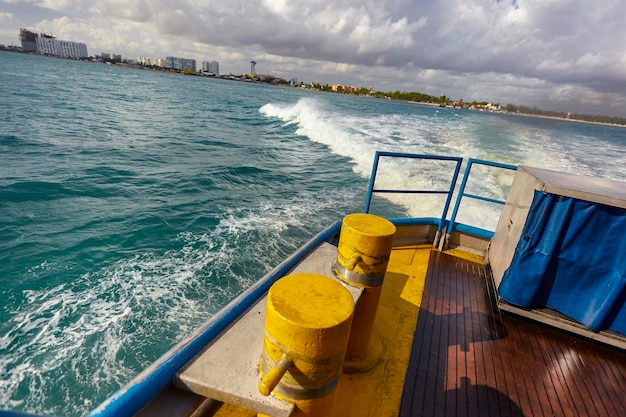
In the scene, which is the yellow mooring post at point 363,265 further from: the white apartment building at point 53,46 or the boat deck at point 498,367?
the white apartment building at point 53,46

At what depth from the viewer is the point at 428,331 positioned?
3746 millimetres

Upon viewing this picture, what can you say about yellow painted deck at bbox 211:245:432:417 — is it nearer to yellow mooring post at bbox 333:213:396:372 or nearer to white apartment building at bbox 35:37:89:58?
yellow mooring post at bbox 333:213:396:372

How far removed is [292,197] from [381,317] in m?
9.30

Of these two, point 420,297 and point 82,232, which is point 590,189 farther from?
point 82,232

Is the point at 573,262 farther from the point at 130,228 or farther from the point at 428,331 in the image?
the point at 130,228

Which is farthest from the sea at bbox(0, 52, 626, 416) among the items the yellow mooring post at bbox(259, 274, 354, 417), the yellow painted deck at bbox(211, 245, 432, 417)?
the yellow mooring post at bbox(259, 274, 354, 417)

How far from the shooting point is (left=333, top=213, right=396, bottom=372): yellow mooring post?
2.61 m

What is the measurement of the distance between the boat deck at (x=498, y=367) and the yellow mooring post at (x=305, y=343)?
144 centimetres

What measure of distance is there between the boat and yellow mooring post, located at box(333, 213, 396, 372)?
0.01m

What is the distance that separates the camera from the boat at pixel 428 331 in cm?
180

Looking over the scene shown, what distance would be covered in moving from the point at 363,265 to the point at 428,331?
67.6 inches

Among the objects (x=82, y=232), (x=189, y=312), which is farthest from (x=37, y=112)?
(x=189, y=312)

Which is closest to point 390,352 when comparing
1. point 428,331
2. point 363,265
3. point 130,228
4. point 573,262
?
point 428,331

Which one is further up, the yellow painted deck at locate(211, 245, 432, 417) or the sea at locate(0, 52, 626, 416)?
the yellow painted deck at locate(211, 245, 432, 417)
